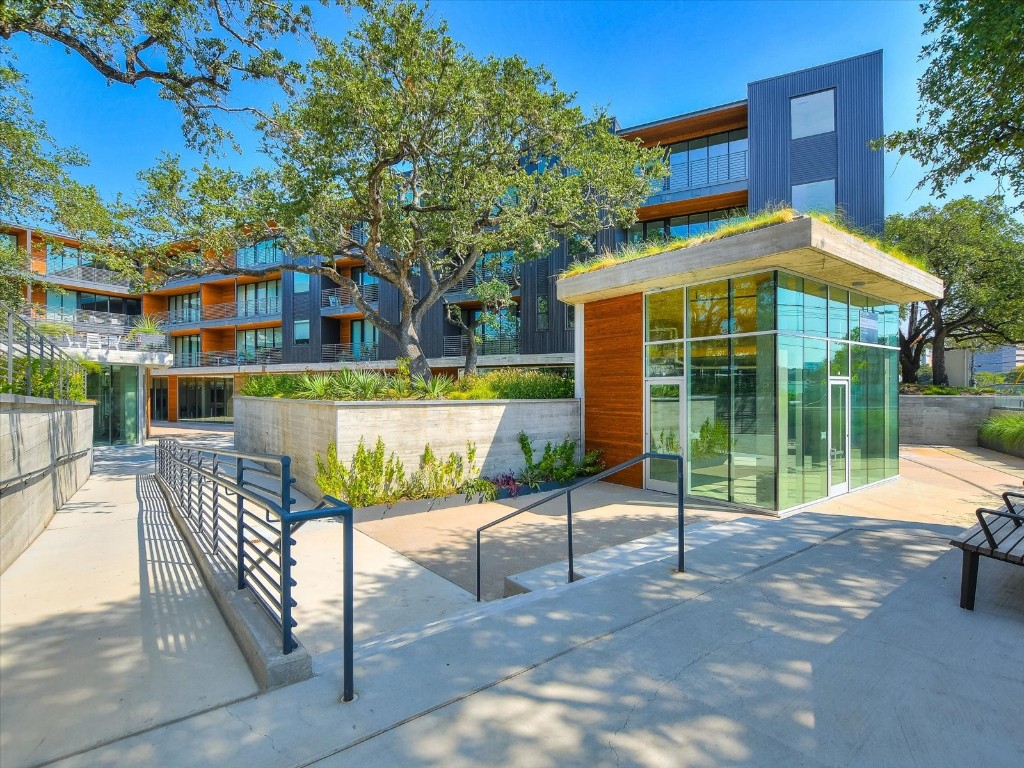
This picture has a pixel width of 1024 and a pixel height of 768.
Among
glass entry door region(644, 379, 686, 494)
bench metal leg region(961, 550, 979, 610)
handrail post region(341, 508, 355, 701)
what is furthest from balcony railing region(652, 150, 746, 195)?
handrail post region(341, 508, 355, 701)

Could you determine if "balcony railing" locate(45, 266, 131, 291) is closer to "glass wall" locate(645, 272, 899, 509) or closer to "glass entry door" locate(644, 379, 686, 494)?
"glass entry door" locate(644, 379, 686, 494)

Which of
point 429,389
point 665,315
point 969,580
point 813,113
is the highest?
point 813,113

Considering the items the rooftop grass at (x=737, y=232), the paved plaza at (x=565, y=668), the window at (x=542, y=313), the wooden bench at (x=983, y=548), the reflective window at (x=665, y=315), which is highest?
the window at (x=542, y=313)

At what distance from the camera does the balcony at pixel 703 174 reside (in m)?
20.4

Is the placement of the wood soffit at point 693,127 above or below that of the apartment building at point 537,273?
above

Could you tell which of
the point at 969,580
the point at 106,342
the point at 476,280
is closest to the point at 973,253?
the point at 476,280

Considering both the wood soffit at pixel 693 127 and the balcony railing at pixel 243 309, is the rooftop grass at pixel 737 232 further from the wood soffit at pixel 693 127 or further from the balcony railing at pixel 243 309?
the balcony railing at pixel 243 309

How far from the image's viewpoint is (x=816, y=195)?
1919 centimetres

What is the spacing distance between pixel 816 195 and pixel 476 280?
47.0ft

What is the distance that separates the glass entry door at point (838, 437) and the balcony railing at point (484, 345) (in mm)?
14892

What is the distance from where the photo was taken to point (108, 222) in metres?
12.4

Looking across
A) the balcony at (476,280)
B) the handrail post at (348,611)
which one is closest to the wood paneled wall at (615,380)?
the handrail post at (348,611)

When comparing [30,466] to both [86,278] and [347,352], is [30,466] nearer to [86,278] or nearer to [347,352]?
[347,352]

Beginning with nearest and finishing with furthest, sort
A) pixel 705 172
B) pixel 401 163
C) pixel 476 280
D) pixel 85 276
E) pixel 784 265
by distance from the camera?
pixel 784 265, pixel 401 163, pixel 705 172, pixel 476 280, pixel 85 276
